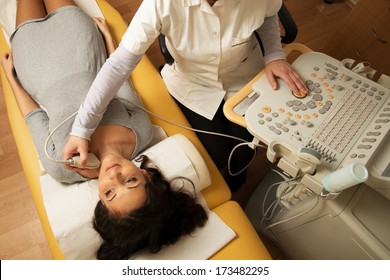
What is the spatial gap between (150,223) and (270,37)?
85 centimetres

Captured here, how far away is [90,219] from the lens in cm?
104

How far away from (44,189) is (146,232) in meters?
0.44

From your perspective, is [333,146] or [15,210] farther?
[15,210]

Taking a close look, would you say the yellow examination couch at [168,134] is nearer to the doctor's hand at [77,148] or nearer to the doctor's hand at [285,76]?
the doctor's hand at [77,148]

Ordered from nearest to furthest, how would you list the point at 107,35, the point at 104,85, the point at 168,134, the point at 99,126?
the point at 104,85, the point at 99,126, the point at 168,134, the point at 107,35

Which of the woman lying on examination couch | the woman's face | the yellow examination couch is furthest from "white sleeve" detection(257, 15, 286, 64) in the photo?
the woman's face

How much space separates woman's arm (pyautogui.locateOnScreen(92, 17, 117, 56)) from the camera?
57.5 inches

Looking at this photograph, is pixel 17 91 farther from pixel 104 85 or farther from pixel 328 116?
pixel 328 116

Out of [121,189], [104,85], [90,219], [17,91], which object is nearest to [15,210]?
[17,91]

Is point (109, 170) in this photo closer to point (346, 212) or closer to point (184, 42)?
point (184, 42)

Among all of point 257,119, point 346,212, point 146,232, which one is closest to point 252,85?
point 257,119

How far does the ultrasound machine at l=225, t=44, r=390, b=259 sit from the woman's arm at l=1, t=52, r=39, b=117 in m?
0.87

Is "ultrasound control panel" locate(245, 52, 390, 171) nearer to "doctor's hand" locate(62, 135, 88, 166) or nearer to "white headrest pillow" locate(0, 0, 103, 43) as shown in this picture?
"doctor's hand" locate(62, 135, 88, 166)

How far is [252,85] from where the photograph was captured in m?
1.03
